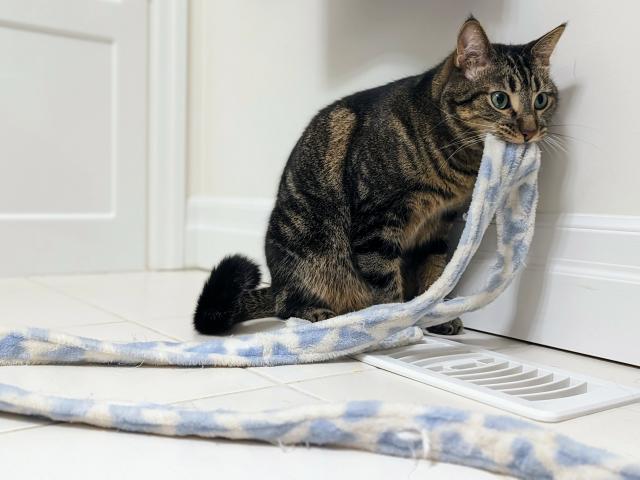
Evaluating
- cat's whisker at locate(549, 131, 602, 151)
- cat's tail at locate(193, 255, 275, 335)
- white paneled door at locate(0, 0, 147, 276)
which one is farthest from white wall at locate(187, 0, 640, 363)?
cat's tail at locate(193, 255, 275, 335)

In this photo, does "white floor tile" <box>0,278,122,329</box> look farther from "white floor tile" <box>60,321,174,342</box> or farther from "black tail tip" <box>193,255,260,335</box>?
"black tail tip" <box>193,255,260,335</box>

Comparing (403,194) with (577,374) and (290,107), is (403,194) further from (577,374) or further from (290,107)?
(290,107)

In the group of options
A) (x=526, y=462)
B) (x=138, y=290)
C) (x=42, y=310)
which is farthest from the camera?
(x=138, y=290)

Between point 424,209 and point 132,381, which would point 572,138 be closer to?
point 424,209

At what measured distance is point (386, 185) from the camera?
136 cm


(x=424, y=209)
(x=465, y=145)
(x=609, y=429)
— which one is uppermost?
(x=465, y=145)

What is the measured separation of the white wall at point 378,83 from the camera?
1.22m

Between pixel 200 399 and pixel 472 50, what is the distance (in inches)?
33.0

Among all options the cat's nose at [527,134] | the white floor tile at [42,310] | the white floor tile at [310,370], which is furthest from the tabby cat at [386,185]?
the white floor tile at [42,310]

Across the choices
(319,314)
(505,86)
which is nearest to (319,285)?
(319,314)

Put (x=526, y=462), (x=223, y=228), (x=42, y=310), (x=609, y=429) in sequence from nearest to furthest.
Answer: (x=526, y=462)
(x=609, y=429)
(x=42, y=310)
(x=223, y=228)

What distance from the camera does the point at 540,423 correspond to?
889 millimetres

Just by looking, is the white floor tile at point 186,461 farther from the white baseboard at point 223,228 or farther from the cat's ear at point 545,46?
the white baseboard at point 223,228

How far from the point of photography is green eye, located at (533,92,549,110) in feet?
4.06
